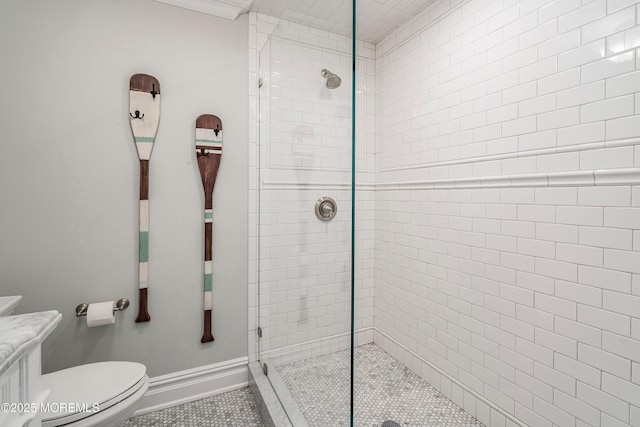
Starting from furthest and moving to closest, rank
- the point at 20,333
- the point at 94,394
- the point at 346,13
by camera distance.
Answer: the point at 94,394
the point at 346,13
the point at 20,333

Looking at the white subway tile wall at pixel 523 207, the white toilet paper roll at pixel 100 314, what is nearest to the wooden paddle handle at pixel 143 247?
the white toilet paper roll at pixel 100 314

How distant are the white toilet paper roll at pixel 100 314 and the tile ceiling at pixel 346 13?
1664mm

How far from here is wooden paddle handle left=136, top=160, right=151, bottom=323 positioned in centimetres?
167

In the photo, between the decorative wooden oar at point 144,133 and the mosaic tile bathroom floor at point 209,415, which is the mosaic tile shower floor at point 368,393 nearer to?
the mosaic tile bathroom floor at point 209,415

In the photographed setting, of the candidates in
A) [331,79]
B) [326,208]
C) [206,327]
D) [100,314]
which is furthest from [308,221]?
[100,314]

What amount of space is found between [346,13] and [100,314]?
5.73 ft

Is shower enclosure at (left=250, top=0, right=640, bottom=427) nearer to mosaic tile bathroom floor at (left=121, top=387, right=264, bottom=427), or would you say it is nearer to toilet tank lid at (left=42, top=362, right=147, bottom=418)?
mosaic tile bathroom floor at (left=121, top=387, right=264, bottom=427)

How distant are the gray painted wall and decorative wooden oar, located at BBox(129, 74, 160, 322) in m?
0.05

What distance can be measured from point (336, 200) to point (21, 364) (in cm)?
95

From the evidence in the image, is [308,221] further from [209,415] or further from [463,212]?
[209,415]

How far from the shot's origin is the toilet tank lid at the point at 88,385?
3.74 ft

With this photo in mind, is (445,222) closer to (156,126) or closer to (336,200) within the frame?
(336,200)

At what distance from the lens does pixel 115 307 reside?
5.33 feet

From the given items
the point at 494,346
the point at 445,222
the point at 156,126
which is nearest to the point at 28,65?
the point at 156,126
